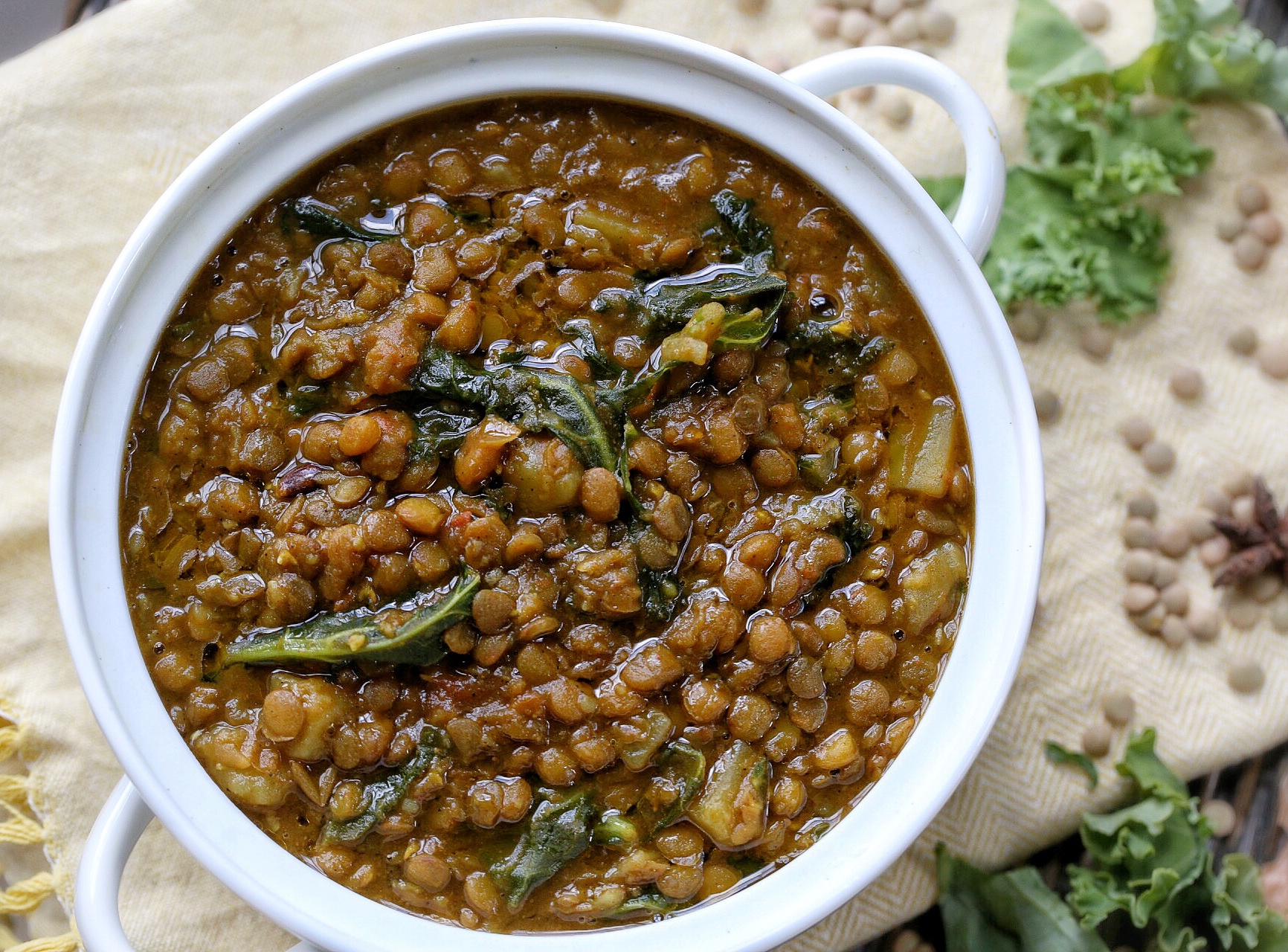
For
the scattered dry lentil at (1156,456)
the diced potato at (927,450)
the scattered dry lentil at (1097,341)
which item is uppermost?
the diced potato at (927,450)

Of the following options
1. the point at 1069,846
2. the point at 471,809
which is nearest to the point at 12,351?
the point at 471,809

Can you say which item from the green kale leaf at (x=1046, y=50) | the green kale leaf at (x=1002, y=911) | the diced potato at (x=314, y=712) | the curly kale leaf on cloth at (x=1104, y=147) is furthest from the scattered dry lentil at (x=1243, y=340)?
the diced potato at (x=314, y=712)

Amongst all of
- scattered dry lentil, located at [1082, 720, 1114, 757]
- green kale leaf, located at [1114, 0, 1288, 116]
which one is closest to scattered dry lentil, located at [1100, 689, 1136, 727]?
scattered dry lentil, located at [1082, 720, 1114, 757]

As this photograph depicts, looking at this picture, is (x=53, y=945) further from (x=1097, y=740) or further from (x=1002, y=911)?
(x=1097, y=740)

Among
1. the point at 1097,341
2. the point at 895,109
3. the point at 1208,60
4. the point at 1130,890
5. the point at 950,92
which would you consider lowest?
the point at 1130,890

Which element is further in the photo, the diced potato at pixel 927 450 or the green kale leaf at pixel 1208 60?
the green kale leaf at pixel 1208 60

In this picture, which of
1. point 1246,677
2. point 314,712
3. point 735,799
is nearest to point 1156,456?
point 1246,677

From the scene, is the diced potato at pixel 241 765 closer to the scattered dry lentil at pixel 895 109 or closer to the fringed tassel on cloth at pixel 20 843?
the fringed tassel on cloth at pixel 20 843
